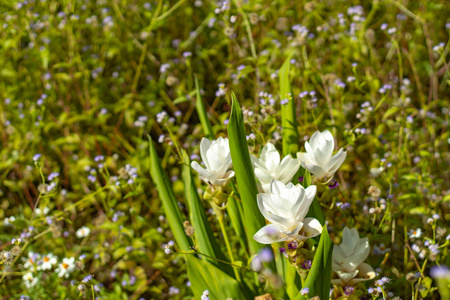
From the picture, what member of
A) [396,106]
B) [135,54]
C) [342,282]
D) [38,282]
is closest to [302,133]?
[396,106]

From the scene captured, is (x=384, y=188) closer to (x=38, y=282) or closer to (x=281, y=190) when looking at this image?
(x=281, y=190)

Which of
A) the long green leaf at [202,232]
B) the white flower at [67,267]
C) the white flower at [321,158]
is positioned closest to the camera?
the white flower at [321,158]

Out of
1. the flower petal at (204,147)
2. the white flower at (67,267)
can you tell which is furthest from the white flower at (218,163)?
the white flower at (67,267)

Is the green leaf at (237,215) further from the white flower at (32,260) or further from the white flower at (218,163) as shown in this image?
the white flower at (32,260)

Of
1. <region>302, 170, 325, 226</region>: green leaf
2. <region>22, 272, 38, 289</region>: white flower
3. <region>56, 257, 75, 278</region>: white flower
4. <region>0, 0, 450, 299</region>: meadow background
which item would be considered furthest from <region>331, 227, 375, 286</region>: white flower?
<region>22, 272, 38, 289</region>: white flower

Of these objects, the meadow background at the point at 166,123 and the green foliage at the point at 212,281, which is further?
the meadow background at the point at 166,123

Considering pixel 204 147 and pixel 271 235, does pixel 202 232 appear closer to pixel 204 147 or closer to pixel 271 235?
pixel 204 147

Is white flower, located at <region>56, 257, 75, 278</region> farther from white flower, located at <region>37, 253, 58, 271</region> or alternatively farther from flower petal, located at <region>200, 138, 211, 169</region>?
flower petal, located at <region>200, 138, 211, 169</region>
